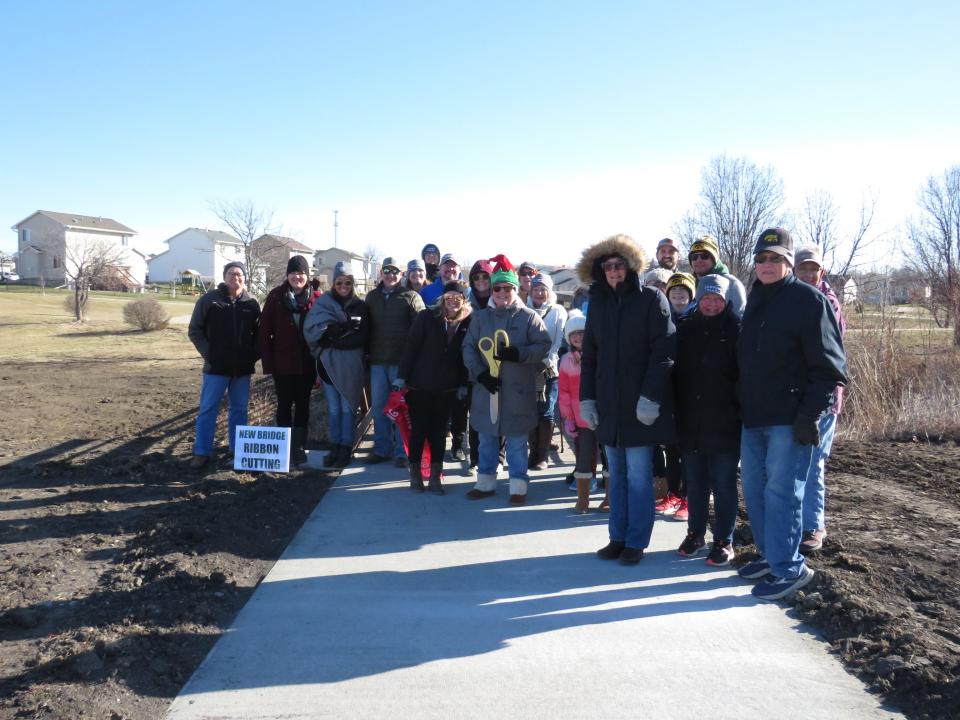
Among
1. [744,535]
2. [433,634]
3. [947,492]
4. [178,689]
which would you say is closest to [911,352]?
[947,492]

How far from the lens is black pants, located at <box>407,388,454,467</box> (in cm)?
711

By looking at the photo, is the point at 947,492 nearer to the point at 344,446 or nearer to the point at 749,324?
the point at 749,324

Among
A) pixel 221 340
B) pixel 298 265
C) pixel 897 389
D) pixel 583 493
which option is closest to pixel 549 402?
pixel 583 493

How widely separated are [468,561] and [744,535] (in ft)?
7.03

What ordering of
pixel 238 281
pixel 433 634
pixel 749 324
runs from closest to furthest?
pixel 433 634 → pixel 749 324 → pixel 238 281

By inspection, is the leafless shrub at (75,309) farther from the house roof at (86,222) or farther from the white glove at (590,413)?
the house roof at (86,222)

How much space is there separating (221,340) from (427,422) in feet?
7.90

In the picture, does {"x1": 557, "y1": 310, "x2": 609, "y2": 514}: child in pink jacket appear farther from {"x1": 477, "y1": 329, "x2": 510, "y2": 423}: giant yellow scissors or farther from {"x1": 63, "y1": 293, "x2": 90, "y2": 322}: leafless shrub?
{"x1": 63, "y1": 293, "x2": 90, "y2": 322}: leafless shrub

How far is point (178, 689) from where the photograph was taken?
353cm

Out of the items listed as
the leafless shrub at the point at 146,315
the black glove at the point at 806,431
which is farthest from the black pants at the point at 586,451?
the leafless shrub at the point at 146,315

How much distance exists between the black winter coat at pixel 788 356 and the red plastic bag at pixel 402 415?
3.61 metres

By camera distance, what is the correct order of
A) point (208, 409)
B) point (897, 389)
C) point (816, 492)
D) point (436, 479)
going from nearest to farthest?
point (816, 492) < point (436, 479) < point (208, 409) < point (897, 389)

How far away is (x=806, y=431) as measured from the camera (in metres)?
4.25

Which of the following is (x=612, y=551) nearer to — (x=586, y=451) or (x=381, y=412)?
(x=586, y=451)
